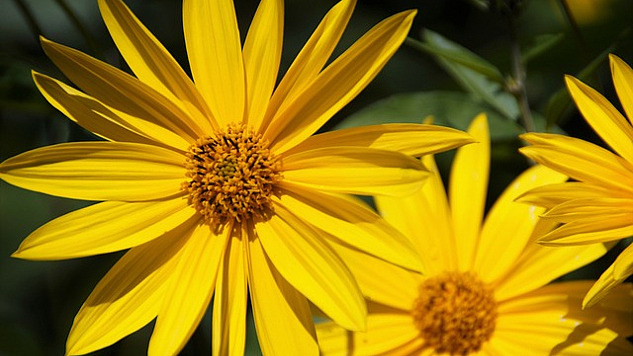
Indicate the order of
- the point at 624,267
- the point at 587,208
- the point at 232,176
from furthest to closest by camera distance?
1. the point at 232,176
2. the point at 587,208
3. the point at 624,267

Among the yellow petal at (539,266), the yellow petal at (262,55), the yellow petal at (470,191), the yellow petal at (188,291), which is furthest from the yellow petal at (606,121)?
the yellow petal at (188,291)

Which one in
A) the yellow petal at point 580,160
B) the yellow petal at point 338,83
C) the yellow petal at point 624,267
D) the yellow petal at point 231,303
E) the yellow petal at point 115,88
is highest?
the yellow petal at point 115,88

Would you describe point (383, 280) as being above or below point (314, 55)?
below

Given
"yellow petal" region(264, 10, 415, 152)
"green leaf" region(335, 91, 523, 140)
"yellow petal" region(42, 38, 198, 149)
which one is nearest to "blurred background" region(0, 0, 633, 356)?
"green leaf" region(335, 91, 523, 140)

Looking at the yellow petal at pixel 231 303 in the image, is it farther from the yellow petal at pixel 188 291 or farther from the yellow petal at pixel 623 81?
the yellow petal at pixel 623 81

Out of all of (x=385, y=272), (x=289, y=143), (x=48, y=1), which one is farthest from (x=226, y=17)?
(x=48, y=1)

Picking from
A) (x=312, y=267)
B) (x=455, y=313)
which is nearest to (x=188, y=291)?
(x=312, y=267)

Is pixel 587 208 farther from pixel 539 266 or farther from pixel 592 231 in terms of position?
pixel 539 266
